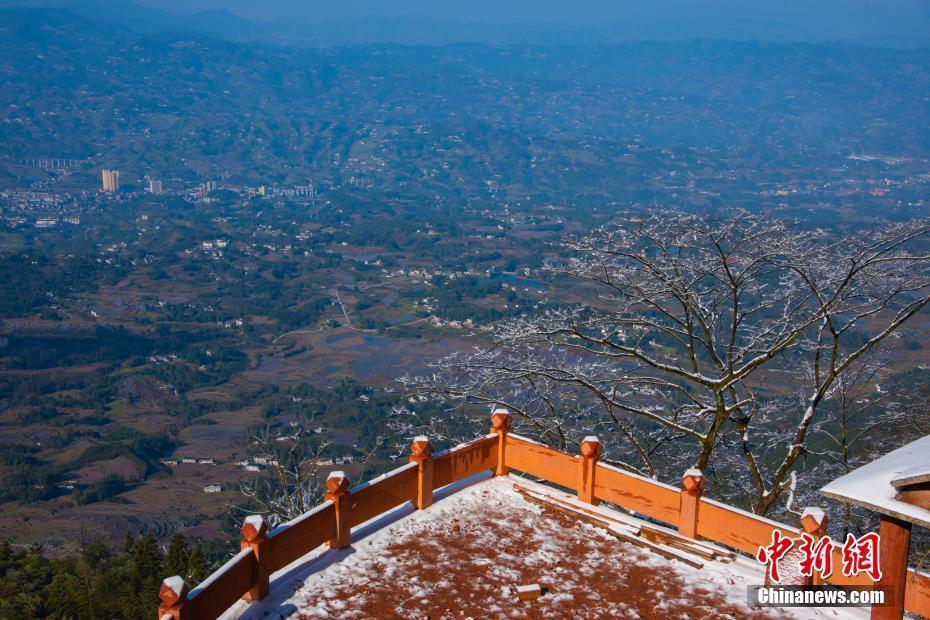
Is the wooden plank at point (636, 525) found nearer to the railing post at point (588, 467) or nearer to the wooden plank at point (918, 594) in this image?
the railing post at point (588, 467)

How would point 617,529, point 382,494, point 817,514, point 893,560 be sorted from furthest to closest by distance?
1. point 617,529
2. point 382,494
3. point 817,514
4. point 893,560

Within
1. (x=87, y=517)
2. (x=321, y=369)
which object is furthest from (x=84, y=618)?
(x=321, y=369)

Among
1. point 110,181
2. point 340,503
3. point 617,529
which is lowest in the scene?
point 110,181

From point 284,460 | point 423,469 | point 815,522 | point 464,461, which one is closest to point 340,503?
point 423,469

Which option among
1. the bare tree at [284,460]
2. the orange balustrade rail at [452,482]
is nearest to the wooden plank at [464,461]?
the orange balustrade rail at [452,482]

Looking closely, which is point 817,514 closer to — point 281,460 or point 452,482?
point 452,482

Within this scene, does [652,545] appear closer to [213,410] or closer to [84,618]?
[84,618]
